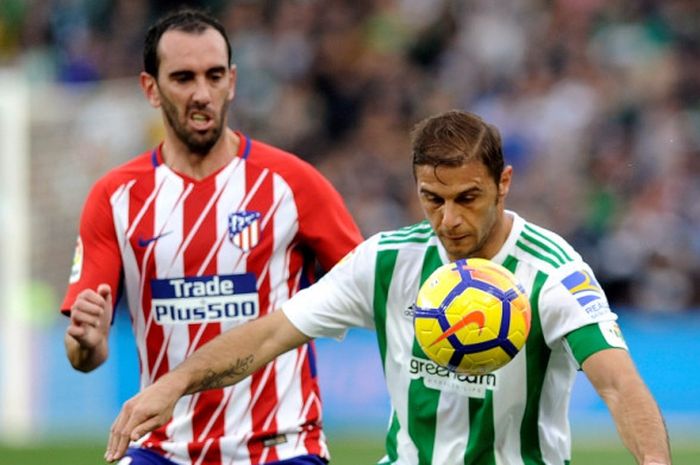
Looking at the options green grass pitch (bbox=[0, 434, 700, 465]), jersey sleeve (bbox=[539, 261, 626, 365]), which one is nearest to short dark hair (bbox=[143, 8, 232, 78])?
jersey sleeve (bbox=[539, 261, 626, 365])

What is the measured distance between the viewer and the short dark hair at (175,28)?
648cm

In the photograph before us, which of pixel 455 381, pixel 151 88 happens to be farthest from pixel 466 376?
pixel 151 88

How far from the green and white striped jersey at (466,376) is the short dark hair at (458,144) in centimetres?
35

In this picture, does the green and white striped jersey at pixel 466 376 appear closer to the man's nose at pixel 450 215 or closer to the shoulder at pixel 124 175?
the man's nose at pixel 450 215

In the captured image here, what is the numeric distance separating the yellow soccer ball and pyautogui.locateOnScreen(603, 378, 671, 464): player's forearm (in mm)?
404

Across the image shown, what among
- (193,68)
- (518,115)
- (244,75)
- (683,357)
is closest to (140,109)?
(244,75)

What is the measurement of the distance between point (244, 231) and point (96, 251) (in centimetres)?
64

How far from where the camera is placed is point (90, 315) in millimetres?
5562

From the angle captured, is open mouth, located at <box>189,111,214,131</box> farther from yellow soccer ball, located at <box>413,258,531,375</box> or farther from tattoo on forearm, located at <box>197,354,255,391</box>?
yellow soccer ball, located at <box>413,258,531,375</box>

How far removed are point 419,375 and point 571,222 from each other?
31.7ft

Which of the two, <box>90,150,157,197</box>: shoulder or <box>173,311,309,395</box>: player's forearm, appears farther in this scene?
<box>90,150,157,197</box>: shoulder

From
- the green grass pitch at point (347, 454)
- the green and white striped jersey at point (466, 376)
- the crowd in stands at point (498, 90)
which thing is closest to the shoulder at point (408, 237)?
the green and white striped jersey at point (466, 376)

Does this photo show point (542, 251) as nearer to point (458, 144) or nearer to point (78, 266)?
point (458, 144)

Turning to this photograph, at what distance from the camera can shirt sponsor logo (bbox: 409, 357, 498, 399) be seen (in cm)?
533
